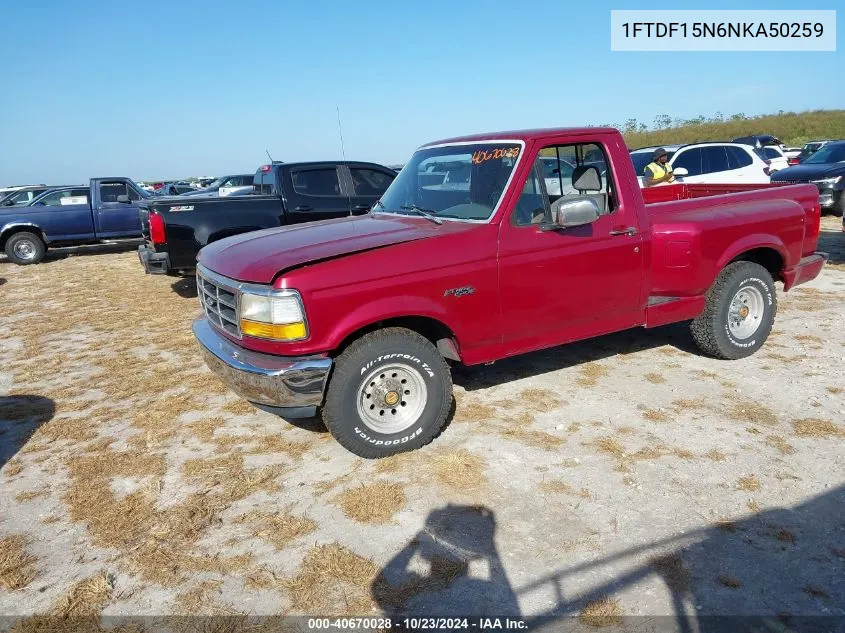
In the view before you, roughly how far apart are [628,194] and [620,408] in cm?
163

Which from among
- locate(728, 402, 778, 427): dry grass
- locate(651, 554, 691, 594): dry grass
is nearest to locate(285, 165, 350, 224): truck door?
locate(728, 402, 778, 427): dry grass

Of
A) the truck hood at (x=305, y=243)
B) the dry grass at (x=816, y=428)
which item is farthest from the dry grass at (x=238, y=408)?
the dry grass at (x=816, y=428)

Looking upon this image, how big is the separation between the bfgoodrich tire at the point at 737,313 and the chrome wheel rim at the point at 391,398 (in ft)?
9.12

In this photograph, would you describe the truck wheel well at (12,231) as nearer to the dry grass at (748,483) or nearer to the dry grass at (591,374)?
the dry grass at (591,374)

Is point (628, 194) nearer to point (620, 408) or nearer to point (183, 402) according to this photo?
point (620, 408)

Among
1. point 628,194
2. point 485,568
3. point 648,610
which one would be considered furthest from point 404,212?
point 648,610

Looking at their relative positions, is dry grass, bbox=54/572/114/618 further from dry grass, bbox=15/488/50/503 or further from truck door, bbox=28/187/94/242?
A: truck door, bbox=28/187/94/242

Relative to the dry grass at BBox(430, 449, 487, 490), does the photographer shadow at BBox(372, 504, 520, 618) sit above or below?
below

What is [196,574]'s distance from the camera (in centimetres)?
306

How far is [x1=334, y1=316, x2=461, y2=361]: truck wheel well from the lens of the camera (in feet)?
13.4

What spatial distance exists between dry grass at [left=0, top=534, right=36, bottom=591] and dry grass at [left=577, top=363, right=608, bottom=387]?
396 centimetres

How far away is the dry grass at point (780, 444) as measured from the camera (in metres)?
3.94

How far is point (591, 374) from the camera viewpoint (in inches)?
215

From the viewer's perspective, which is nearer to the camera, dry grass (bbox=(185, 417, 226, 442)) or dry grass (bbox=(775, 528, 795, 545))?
dry grass (bbox=(775, 528, 795, 545))
